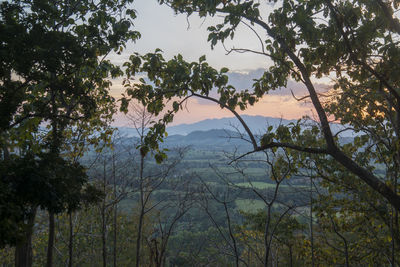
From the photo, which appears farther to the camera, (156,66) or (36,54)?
(36,54)

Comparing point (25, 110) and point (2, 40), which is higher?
point (2, 40)

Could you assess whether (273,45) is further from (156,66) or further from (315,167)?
(315,167)

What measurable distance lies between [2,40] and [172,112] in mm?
3601

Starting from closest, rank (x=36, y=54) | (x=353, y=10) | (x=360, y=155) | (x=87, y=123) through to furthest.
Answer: (x=353, y=10)
(x=36, y=54)
(x=360, y=155)
(x=87, y=123)

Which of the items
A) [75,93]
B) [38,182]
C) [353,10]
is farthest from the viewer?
[75,93]

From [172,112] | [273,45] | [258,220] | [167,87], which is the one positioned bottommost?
[258,220]

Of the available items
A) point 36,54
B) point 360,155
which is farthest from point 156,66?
point 360,155

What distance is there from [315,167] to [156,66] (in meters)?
6.19

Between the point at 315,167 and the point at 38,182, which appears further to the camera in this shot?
the point at 315,167

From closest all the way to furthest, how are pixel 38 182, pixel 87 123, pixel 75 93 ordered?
pixel 38 182 < pixel 75 93 < pixel 87 123

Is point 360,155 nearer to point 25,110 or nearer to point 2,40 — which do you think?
point 25,110

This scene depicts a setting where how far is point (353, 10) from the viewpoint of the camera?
13.9 feet

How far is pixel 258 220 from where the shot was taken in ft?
46.6

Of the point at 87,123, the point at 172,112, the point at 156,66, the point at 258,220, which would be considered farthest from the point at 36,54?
the point at 258,220
